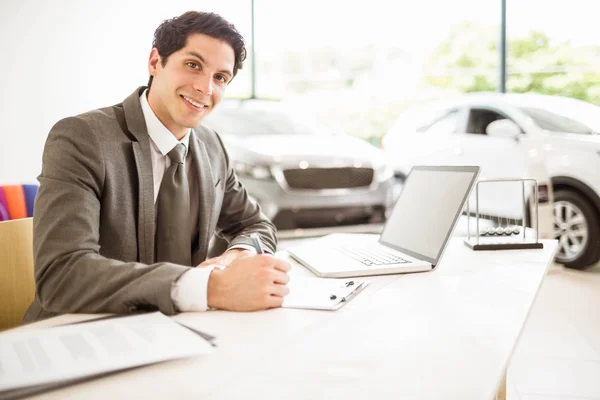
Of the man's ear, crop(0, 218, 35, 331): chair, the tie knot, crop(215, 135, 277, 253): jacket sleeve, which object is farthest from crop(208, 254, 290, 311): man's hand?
the man's ear

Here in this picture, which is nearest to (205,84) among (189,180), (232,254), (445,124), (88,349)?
(189,180)

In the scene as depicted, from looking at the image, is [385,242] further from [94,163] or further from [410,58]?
[410,58]

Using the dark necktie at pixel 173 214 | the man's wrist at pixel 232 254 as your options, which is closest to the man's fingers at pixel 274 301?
the man's wrist at pixel 232 254

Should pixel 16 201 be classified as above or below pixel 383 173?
above

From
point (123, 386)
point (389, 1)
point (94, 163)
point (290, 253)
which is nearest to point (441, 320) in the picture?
point (123, 386)

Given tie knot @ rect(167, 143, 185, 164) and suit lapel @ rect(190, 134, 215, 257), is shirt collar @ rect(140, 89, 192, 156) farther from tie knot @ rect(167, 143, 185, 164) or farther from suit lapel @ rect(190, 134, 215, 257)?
suit lapel @ rect(190, 134, 215, 257)

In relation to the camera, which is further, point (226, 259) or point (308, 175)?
point (308, 175)

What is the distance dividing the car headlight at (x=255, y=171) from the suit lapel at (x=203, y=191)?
2.52 m

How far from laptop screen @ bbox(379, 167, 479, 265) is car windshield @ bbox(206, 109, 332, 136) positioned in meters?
3.17

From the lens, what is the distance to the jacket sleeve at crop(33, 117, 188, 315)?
1011 mm

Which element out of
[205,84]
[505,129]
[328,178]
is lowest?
[328,178]

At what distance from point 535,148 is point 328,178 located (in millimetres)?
1612

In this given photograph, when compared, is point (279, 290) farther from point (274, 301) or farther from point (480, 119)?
point (480, 119)

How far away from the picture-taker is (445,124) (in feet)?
17.1
